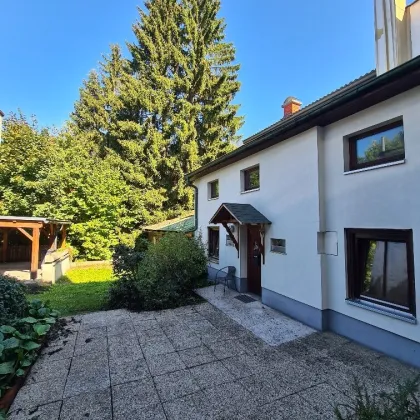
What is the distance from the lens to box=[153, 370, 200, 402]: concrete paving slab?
3.72 metres

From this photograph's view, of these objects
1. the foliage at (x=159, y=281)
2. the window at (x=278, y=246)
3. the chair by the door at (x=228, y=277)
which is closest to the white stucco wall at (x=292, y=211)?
the window at (x=278, y=246)

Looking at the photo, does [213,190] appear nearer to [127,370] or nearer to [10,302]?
[10,302]

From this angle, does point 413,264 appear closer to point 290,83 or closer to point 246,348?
point 246,348

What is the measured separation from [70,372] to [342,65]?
1479 centimetres

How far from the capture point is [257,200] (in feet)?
27.2

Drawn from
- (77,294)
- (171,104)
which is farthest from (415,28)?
(171,104)

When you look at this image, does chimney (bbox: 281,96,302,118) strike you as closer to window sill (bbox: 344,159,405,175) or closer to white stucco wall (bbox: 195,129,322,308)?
white stucco wall (bbox: 195,129,322,308)

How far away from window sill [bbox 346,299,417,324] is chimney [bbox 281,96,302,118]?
914cm

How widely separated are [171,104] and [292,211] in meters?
17.9

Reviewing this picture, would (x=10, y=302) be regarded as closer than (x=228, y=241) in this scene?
Yes

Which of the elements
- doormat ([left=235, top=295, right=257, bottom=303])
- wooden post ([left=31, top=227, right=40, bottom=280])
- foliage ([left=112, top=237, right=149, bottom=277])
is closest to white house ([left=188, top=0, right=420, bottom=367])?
doormat ([left=235, top=295, right=257, bottom=303])

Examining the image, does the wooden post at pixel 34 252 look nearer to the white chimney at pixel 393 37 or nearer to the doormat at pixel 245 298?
the doormat at pixel 245 298

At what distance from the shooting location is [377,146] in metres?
5.08

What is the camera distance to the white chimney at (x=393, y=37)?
7137mm
